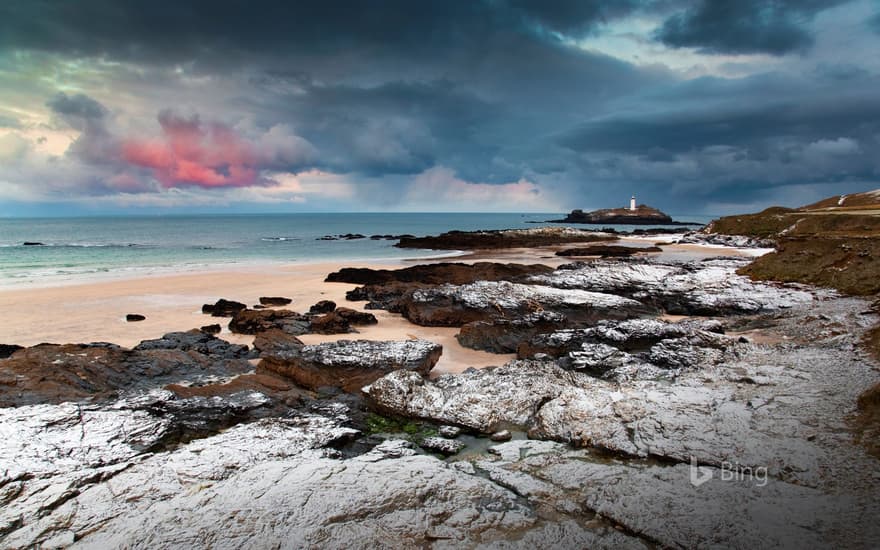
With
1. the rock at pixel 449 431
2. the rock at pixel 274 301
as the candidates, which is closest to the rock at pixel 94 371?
the rock at pixel 449 431

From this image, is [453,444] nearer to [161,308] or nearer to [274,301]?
[274,301]

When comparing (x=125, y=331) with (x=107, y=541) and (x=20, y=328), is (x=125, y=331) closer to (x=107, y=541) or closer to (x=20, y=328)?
(x=20, y=328)

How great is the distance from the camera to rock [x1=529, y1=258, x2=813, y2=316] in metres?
14.4

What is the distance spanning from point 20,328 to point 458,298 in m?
12.8

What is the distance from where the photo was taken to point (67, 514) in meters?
4.45

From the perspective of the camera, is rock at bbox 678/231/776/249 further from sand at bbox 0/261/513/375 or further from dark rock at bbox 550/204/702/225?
dark rock at bbox 550/204/702/225

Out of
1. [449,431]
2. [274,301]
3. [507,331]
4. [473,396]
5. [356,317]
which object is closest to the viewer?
[449,431]

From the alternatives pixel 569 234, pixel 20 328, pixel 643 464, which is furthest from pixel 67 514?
pixel 569 234

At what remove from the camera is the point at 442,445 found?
20.0ft

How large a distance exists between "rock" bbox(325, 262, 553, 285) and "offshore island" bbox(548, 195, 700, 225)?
427 feet

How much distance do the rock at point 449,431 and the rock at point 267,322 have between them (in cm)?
744

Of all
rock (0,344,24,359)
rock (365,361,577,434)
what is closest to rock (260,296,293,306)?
rock (0,344,24,359)

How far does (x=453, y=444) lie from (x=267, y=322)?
8978 millimetres

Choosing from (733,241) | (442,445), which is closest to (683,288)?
(442,445)
